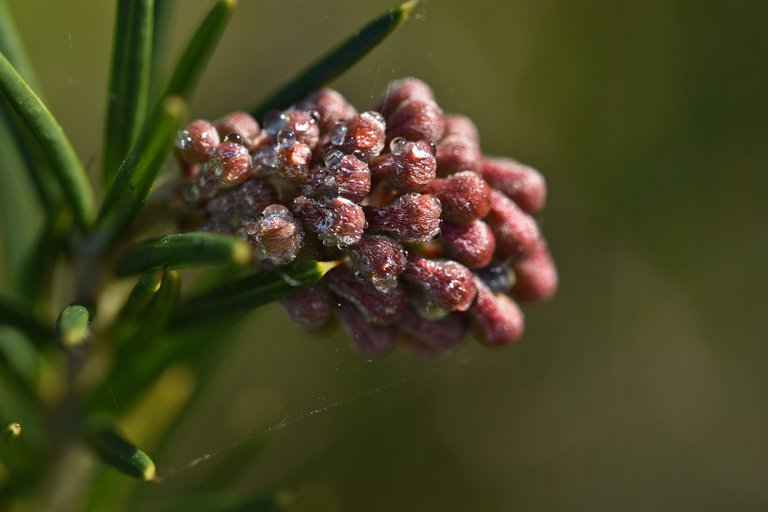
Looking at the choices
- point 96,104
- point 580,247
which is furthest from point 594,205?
point 96,104

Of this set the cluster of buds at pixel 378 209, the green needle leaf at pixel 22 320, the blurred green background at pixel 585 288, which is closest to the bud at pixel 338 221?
the cluster of buds at pixel 378 209

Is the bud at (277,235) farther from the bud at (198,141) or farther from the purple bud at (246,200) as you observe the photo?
the bud at (198,141)

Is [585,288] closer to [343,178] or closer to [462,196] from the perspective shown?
[462,196]

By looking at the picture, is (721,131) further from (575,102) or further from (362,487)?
Answer: (362,487)

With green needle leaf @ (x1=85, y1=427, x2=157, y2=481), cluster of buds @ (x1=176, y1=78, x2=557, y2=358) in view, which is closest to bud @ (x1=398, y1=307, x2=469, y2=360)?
cluster of buds @ (x1=176, y1=78, x2=557, y2=358)

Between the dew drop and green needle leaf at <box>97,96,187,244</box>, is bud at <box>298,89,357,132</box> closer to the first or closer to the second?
the dew drop

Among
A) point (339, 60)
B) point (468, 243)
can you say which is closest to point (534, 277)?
point (468, 243)

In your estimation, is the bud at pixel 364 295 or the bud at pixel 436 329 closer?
the bud at pixel 364 295

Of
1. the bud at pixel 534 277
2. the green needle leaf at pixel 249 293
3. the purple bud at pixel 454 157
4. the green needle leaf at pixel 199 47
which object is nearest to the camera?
the green needle leaf at pixel 249 293
